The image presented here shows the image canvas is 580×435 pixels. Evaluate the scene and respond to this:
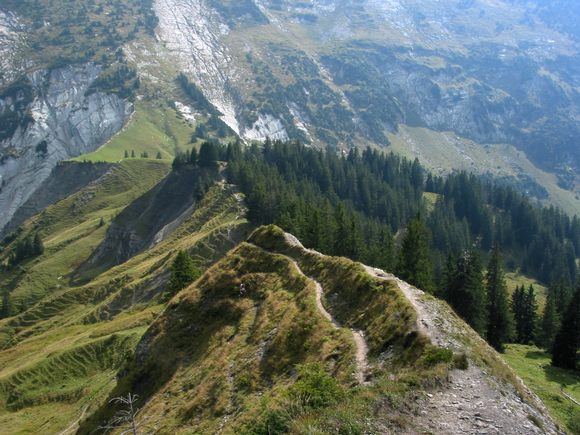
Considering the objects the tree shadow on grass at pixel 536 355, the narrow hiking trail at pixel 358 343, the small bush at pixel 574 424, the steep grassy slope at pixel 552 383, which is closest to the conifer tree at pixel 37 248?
the steep grassy slope at pixel 552 383

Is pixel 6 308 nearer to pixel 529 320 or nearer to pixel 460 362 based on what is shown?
pixel 529 320

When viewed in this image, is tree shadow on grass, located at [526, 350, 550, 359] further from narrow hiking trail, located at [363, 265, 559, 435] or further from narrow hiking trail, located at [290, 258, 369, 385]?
narrow hiking trail, located at [363, 265, 559, 435]

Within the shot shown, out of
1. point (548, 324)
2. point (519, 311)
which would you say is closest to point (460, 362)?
point (548, 324)

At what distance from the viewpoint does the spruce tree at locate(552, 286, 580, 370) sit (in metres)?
60.4

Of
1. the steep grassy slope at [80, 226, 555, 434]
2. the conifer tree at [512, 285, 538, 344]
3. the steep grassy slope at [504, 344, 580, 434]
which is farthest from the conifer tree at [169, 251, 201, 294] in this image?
the conifer tree at [512, 285, 538, 344]

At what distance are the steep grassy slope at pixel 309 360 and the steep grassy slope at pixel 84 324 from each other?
63.6ft

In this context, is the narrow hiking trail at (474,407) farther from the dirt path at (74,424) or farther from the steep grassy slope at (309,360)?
the dirt path at (74,424)

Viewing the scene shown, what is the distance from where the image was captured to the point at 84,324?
11244 cm

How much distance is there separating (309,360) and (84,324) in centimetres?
9433

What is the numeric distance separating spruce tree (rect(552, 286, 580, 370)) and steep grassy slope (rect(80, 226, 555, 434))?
34910mm

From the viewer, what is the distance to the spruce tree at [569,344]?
2378 inches

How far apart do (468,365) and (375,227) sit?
12312 centimetres

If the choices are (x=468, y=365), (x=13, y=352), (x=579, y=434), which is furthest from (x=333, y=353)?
(x=13, y=352)

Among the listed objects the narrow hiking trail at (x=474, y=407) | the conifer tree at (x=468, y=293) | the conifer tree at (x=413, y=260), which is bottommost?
the conifer tree at (x=468, y=293)
